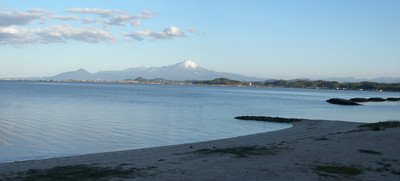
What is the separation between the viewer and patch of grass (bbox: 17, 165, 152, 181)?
9531 mm

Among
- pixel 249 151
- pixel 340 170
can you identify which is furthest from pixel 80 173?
pixel 340 170

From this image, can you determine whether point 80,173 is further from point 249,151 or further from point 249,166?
point 249,151

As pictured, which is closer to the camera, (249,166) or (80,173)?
(80,173)

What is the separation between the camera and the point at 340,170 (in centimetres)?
1065

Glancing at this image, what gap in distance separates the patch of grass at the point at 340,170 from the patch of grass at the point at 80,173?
17.5ft

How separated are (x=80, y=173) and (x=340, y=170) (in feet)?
24.9

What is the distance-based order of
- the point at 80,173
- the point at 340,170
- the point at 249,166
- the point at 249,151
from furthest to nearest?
1. the point at 249,151
2. the point at 249,166
3. the point at 340,170
4. the point at 80,173

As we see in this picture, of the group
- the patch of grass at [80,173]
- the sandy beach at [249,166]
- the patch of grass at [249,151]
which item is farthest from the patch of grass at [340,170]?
the patch of grass at [80,173]

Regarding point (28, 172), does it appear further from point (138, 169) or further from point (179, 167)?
point (179, 167)

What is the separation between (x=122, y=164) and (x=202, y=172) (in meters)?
2.99

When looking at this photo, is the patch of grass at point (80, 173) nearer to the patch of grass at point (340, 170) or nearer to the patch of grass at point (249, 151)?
the patch of grass at point (249, 151)

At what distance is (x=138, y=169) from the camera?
10.8 m

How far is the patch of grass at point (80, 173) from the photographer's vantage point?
31.3 feet

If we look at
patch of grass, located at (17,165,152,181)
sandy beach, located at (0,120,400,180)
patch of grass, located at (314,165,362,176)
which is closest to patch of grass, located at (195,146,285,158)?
sandy beach, located at (0,120,400,180)
